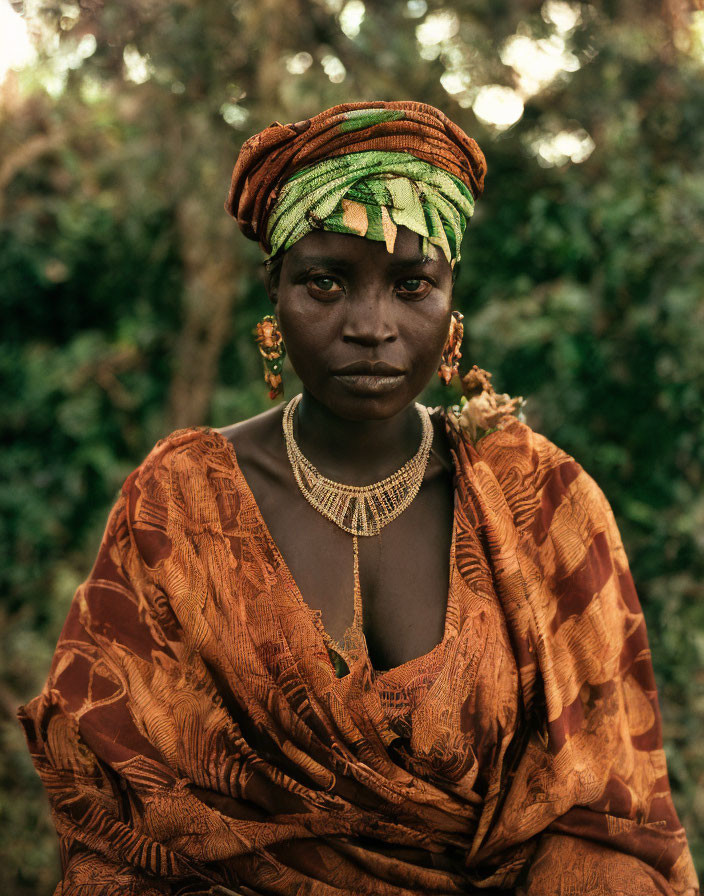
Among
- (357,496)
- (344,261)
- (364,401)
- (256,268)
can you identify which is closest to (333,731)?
(357,496)

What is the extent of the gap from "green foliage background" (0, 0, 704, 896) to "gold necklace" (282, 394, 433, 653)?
1442mm

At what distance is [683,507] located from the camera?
123 inches

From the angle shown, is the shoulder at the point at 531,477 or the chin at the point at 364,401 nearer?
the chin at the point at 364,401

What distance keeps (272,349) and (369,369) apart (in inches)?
11.9

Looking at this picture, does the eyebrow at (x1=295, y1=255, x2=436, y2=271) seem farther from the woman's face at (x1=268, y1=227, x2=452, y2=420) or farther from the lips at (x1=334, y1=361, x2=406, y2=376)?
the lips at (x1=334, y1=361, x2=406, y2=376)

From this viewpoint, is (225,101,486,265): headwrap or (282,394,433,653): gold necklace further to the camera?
(282,394,433,653): gold necklace

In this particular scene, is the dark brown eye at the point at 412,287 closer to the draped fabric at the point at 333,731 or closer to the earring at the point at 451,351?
the earring at the point at 451,351

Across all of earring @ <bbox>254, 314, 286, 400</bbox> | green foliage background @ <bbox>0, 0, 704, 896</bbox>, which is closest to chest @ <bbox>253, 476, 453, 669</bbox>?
earring @ <bbox>254, 314, 286, 400</bbox>

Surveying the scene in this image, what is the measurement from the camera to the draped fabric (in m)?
1.64

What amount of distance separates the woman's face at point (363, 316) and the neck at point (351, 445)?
161 millimetres

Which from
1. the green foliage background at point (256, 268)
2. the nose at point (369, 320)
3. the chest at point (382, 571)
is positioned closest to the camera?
the nose at point (369, 320)

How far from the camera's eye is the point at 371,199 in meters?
1.56

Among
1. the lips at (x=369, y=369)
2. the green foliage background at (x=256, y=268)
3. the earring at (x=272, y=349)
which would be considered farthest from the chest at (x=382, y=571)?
the green foliage background at (x=256, y=268)

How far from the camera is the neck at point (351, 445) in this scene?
5.94ft
